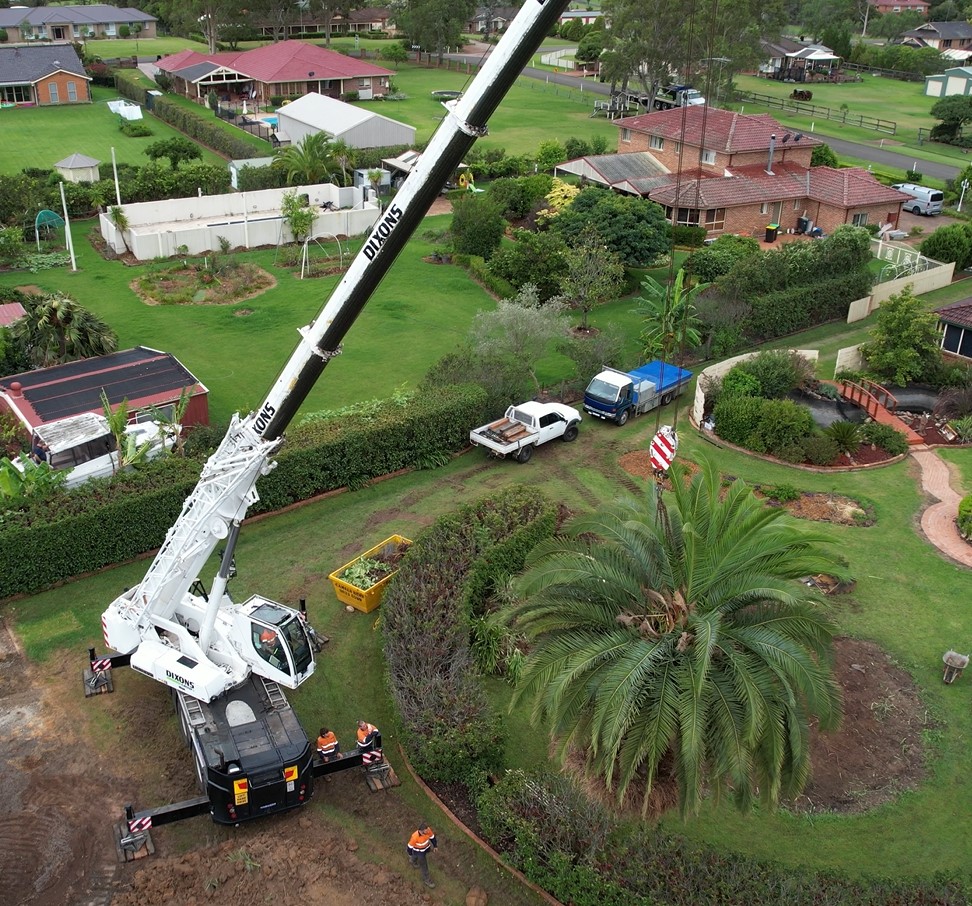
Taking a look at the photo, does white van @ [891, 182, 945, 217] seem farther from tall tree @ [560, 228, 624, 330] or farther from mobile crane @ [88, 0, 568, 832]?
mobile crane @ [88, 0, 568, 832]

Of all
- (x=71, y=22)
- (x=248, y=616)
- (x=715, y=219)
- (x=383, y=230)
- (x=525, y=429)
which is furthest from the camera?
(x=71, y=22)

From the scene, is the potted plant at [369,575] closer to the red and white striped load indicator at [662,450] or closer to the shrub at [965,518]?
the red and white striped load indicator at [662,450]

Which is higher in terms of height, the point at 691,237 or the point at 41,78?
the point at 41,78

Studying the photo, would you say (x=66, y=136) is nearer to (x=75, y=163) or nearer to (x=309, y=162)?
(x=75, y=163)

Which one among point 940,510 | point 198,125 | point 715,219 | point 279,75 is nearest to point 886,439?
point 940,510

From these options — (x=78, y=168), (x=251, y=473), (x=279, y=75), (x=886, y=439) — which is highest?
(x=251, y=473)

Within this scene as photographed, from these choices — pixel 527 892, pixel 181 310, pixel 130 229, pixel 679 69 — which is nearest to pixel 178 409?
pixel 181 310
